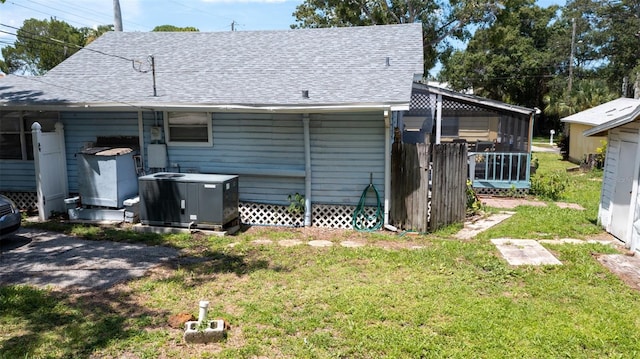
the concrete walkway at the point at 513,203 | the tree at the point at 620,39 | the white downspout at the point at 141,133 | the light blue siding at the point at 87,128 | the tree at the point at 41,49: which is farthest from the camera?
the tree at the point at 41,49

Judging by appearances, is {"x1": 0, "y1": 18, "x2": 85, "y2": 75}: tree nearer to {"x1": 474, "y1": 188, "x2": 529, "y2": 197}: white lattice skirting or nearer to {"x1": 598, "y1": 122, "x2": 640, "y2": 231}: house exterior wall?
{"x1": 474, "y1": 188, "x2": 529, "y2": 197}: white lattice skirting

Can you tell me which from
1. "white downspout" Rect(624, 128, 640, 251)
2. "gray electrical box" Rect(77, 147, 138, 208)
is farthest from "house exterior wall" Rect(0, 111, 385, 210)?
"white downspout" Rect(624, 128, 640, 251)

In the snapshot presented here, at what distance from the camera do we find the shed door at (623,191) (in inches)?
331

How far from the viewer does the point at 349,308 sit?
5551 mm

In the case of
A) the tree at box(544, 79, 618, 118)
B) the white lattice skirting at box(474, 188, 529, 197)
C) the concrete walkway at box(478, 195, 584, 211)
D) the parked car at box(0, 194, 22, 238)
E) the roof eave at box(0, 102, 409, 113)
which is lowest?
the concrete walkway at box(478, 195, 584, 211)

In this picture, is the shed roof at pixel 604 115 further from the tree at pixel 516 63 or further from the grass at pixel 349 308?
the tree at pixel 516 63

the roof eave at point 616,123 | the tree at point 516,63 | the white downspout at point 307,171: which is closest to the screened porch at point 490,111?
the roof eave at point 616,123

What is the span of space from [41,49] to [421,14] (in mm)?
34515

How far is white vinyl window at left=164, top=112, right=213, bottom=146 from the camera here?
1027 centimetres

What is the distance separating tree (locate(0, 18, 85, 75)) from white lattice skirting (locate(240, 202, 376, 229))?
120ft

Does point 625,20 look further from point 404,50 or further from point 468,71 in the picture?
point 404,50

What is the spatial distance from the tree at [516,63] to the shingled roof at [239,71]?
29789mm

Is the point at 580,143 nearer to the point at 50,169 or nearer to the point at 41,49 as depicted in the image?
the point at 50,169

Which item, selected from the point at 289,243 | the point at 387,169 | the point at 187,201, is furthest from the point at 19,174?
the point at 387,169
